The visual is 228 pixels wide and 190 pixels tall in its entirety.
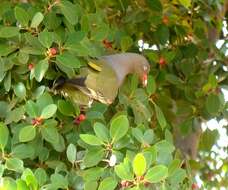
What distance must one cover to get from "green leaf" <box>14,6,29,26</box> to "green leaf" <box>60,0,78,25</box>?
0.07m

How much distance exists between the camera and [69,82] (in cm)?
94

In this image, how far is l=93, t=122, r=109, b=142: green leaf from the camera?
88 centimetres

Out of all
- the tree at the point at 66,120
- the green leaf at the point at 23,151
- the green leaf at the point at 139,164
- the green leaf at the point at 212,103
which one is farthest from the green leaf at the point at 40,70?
the green leaf at the point at 212,103

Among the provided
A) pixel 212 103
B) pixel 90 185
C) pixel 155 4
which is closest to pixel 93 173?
pixel 90 185

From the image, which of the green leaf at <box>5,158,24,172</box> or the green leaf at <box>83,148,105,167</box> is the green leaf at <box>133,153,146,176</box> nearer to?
the green leaf at <box>83,148,105,167</box>

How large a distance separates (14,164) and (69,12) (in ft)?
0.95

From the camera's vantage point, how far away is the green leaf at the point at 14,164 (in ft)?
2.83

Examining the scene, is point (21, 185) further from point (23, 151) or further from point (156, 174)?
point (156, 174)

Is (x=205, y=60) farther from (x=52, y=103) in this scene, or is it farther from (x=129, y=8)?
(x=52, y=103)

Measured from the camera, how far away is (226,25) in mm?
1718

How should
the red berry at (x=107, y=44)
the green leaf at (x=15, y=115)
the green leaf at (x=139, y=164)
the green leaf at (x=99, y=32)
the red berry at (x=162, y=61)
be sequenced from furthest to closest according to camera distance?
the red berry at (x=162, y=61) < the red berry at (x=107, y=44) < the green leaf at (x=99, y=32) < the green leaf at (x=15, y=115) < the green leaf at (x=139, y=164)

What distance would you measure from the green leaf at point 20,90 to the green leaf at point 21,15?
0.35 feet

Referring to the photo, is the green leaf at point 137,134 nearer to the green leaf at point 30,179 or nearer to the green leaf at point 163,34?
the green leaf at point 30,179

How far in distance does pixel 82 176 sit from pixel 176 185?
0.54 feet
